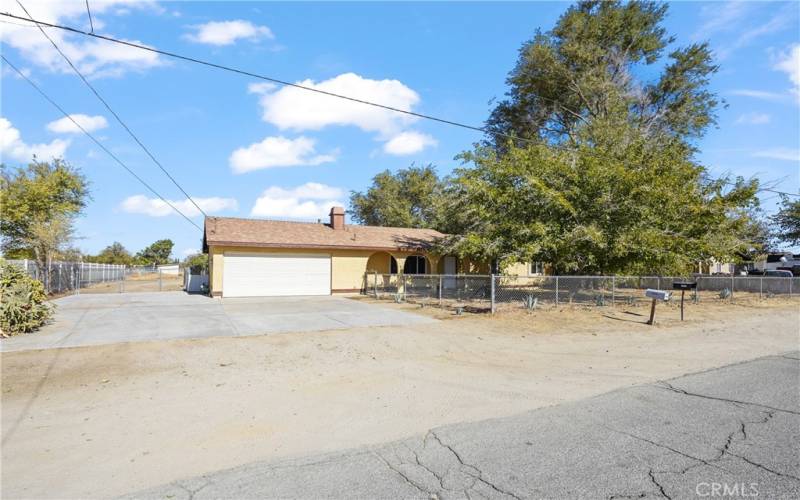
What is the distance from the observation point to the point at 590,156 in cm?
1616

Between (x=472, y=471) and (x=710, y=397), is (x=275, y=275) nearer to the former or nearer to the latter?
(x=710, y=397)

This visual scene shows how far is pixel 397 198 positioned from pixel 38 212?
27.8m

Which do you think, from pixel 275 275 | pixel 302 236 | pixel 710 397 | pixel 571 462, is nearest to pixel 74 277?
pixel 275 275

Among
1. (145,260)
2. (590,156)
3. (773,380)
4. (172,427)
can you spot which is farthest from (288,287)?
(145,260)

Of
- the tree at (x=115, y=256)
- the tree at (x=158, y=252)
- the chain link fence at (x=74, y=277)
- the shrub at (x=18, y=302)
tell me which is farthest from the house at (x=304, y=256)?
the tree at (x=158, y=252)

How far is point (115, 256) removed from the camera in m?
69.4

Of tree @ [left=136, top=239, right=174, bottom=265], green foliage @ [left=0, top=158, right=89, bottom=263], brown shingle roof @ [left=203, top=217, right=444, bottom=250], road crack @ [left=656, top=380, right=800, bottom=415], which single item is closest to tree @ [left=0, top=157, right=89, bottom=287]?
green foliage @ [left=0, top=158, right=89, bottom=263]

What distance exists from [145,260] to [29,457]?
291 feet

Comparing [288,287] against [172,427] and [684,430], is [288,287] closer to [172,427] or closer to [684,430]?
[172,427]

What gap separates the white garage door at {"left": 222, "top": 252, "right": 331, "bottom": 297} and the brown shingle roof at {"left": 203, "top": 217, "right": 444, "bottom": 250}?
2.45ft

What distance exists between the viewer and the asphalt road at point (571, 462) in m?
3.31

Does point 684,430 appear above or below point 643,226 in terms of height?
below

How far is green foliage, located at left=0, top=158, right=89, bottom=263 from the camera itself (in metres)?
22.1

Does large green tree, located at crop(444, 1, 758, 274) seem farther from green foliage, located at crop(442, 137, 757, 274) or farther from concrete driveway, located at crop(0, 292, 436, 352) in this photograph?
concrete driveway, located at crop(0, 292, 436, 352)
